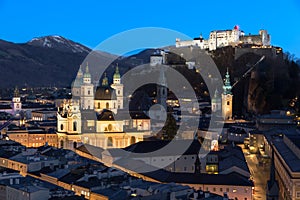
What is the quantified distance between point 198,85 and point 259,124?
56.8 ft

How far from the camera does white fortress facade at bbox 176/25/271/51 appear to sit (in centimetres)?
5519

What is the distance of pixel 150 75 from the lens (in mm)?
52562

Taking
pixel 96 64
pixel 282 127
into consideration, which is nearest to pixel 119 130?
pixel 282 127

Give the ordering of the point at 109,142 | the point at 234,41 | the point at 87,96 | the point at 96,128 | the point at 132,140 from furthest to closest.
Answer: the point at 234,41
the point at 87,96
the point at 96,128
the point at 132,140
the point at 109,142

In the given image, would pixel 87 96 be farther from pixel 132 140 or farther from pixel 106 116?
pixel 132 140

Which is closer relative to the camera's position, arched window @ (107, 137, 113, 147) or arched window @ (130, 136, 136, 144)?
arched window @ (107, 137, 113, 147)

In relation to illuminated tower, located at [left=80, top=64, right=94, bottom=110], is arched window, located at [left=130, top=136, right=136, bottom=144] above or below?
below

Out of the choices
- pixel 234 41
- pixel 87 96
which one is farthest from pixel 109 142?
pixel 234 41

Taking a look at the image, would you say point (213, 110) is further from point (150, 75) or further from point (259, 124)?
point (150, 75)

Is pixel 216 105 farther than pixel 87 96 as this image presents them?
Yes

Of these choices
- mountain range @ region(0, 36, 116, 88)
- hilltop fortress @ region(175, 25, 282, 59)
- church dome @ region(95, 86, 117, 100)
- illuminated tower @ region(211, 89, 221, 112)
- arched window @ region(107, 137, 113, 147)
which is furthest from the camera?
mountain range @ region(0, 36, 116, 88)

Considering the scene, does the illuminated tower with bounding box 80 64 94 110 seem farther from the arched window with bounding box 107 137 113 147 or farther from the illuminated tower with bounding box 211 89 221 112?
the illuminated tower with bounding box 211 89 221 112

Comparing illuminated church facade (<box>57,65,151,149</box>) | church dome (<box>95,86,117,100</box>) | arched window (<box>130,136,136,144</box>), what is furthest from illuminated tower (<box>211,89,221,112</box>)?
arched window (<box>130,136,136,144</box>)

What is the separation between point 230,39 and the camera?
56.5 metres
